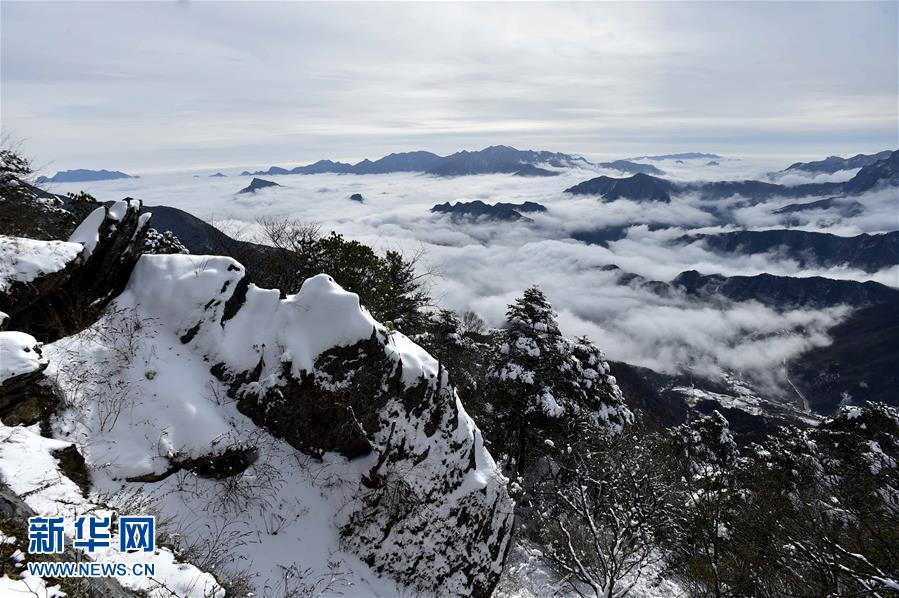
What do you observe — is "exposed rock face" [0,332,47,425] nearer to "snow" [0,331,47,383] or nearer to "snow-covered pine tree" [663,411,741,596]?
"snow" [0,331,47,383]

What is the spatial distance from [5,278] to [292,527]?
6949 millimetres

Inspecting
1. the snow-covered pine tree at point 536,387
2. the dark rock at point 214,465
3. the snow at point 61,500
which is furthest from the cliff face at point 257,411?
the snow-covered pine tree at point 536,387

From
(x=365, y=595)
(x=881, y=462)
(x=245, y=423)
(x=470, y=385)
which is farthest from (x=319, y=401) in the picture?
(x=881, y=462)

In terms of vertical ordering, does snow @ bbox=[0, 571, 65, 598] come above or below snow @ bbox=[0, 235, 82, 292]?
below

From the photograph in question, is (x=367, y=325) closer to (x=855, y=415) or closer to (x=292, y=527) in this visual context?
(x=292, y=527)

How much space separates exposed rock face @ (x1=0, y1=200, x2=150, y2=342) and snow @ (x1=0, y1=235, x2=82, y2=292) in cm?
6

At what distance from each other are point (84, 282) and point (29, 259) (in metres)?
1.14

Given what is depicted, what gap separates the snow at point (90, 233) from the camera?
8594mm

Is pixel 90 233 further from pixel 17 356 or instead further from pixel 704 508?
pixel 704 508

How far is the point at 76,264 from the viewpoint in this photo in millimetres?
8234

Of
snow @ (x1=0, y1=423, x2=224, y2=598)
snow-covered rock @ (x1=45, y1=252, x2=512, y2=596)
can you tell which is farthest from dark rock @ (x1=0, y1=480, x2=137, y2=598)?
snow-covered rock @ (x1=45, y1=252, x2=512, y2=596)

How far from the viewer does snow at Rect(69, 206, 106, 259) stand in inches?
338

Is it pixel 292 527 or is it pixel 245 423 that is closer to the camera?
pixel 292 527

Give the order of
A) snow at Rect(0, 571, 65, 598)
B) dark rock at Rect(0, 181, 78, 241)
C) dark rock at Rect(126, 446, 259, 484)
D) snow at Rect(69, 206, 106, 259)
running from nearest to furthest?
snow at Rect(0, 571, 65, 598), dark rock at Rect(126, 446, 259, 484), snow at Rect(69, 206, 106, 259), dark rock at Rect(0, 181, 78, 241)
